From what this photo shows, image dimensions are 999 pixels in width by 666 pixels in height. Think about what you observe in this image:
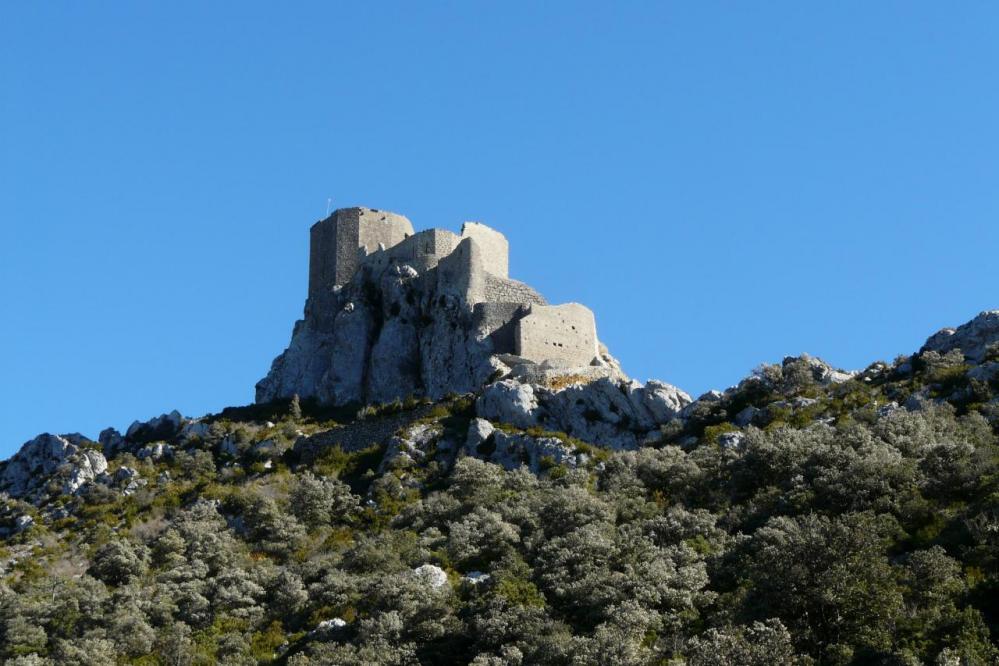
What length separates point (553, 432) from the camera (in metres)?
50.5

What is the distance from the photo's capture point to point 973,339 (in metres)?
48.6

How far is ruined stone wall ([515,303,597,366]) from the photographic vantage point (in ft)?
214

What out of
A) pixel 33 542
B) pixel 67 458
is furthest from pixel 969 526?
pixel 67 458

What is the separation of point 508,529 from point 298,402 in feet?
94.9

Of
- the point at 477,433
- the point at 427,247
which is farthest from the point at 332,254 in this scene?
the point at 477,433

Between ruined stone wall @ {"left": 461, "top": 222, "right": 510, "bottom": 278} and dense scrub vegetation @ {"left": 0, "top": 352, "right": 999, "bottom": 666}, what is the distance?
18237 millimetres

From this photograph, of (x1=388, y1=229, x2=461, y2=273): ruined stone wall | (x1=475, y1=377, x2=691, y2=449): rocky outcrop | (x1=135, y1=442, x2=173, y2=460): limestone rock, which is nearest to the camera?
(x1=475, y1=377, x2=691, y2=449): rocky outcrop

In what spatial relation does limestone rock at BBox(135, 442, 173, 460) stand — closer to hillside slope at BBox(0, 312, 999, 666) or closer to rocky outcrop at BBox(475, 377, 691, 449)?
hillside slope at BBox(0, 312, 999, 666)

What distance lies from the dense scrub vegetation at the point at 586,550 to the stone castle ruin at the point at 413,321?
1119 cm

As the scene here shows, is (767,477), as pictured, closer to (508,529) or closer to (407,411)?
(508,529)

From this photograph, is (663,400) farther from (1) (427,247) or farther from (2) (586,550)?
(1) (427,247)

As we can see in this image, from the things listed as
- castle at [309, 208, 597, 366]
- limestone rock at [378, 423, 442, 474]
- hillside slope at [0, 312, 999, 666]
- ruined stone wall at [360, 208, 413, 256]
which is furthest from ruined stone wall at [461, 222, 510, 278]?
limestone rock at [378, 423, 442, 474]

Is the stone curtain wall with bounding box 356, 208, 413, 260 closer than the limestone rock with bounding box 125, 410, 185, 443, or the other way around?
the limestone rock with bounding box 125, 410, 185, 443

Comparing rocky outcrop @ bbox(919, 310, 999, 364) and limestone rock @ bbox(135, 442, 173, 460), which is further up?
limestone rock @ bbox(135, 442, 173, 460)
